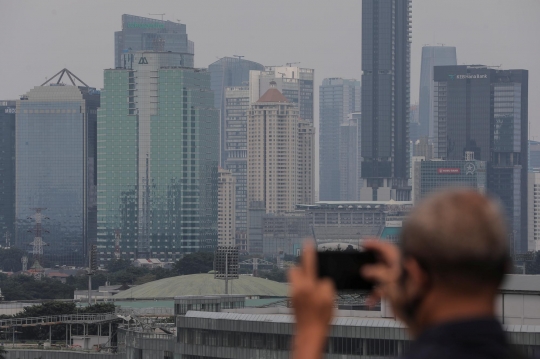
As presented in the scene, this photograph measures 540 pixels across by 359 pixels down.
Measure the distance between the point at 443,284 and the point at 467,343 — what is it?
0.59 feet

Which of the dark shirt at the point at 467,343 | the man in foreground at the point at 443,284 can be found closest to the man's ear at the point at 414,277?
the man in foreground at the point at 443,284

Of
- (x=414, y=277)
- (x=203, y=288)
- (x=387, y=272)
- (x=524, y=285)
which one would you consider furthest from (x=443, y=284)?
(x=203, y=288)

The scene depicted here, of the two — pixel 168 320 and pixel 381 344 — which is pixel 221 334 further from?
pixel 168 320

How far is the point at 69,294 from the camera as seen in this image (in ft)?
516

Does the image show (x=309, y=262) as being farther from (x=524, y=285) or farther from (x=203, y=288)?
(x=203, y=288)

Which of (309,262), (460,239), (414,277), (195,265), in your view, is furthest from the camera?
(195,265)

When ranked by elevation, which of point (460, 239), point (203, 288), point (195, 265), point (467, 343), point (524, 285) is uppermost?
point (460, 239)

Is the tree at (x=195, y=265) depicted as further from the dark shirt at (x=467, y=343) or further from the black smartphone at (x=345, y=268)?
the dark shirt at (x=467, y=343)

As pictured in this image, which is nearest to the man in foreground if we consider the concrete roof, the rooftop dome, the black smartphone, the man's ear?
the man's ear

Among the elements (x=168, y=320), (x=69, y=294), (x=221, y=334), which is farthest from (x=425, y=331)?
(x=69, y=294)

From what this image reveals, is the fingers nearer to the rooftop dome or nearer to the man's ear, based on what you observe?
the man's ear

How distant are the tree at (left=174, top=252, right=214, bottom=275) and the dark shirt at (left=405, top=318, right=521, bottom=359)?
7314 inches

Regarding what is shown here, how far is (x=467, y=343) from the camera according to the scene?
3695 mm

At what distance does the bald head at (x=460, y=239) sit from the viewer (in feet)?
12.1
